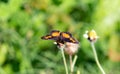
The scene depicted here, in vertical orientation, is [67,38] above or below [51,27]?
above

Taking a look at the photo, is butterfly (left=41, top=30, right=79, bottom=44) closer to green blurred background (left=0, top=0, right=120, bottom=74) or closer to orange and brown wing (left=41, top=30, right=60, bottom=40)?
orange and brown wing (left=41, top=30, right=60, bottom=40)

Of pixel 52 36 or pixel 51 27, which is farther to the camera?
pixel 51 27

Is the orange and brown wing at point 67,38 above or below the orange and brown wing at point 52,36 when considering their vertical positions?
below

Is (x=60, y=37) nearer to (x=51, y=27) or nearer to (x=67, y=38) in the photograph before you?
(x=67, y=38)

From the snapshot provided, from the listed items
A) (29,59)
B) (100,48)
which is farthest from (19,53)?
(100,48)

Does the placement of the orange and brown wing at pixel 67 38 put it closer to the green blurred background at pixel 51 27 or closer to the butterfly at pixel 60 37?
the butterfly at pixel 60 37

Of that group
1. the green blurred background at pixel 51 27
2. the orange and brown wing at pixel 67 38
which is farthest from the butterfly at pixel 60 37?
the green blurred background at pixel 51 27

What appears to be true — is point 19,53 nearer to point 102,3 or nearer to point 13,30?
point 13,30

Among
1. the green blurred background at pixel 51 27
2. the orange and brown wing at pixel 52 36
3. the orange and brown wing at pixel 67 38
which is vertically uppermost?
the orange and brown wing at pixel 52 36

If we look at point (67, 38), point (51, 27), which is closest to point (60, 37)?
point (67, 38)
